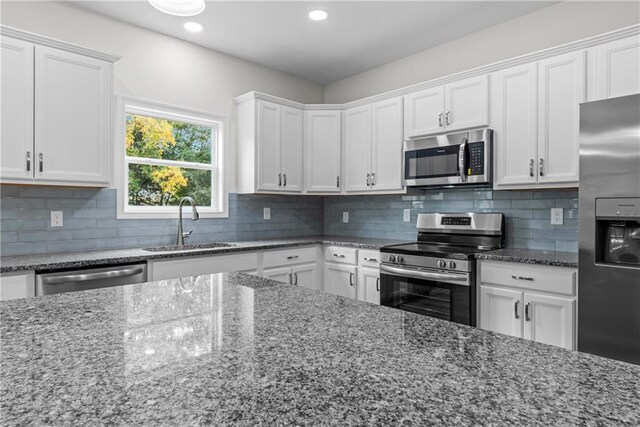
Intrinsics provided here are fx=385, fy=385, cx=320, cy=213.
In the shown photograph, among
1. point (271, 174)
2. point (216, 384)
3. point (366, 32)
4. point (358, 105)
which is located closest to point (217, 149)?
point (271, 174)

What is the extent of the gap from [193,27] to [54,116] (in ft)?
4.57

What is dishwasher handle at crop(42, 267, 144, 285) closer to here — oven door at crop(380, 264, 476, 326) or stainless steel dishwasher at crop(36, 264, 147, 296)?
stainless steel dishwasher at crop(36, 264, 147, 296)

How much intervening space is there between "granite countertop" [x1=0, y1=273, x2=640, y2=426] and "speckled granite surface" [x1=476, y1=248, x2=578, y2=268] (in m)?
1.78

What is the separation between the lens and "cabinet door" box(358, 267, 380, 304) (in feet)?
11.3

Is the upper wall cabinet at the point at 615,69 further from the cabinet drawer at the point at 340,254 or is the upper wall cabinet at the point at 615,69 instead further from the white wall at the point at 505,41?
the cabinet drawer at the point at 340,254

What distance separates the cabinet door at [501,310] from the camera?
2590 millimetres

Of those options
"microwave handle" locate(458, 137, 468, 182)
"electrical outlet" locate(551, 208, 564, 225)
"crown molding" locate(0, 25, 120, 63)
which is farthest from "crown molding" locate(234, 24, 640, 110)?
"crown molding" locate(0, 25, 120, 63)

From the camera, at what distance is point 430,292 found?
2953 millimetres

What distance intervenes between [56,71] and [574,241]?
385 cm

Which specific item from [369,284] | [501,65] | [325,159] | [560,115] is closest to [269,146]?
[325,159]

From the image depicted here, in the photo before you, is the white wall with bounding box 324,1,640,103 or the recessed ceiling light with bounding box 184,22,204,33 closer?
the white wall with bounding box 324,1,640,103

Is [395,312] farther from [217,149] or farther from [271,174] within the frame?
[217,149]

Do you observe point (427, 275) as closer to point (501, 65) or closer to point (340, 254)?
point (340, 254)

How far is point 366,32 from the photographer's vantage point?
136 inches
